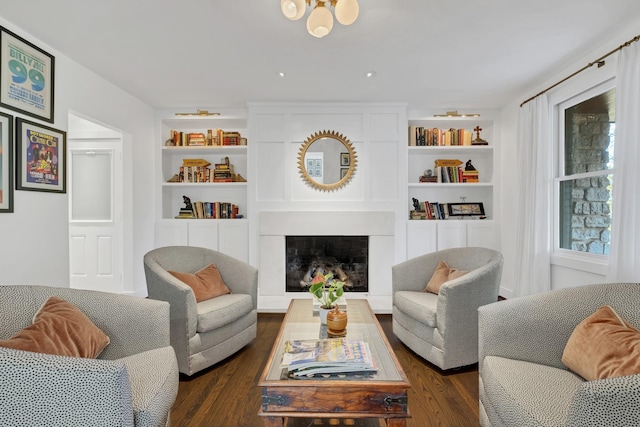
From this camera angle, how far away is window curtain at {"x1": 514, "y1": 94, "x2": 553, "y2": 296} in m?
3.54

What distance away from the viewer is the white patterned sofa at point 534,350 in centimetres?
134

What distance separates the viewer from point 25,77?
2719 mm

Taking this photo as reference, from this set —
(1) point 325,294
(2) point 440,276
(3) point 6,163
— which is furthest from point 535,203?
(3) point 6,163

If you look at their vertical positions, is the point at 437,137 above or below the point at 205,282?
above

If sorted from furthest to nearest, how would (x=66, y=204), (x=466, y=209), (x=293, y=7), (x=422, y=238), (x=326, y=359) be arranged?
1. (x=466, y=209)
2. (x=422, y=238)
3. (x=66, y=204)
4. (x=293, y=7)
5. (x=326, y=359)

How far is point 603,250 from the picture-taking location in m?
2.98

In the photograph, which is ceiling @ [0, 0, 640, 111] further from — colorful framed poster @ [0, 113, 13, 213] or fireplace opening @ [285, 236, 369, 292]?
fireplace opening @ [285, 236, 369, 292]

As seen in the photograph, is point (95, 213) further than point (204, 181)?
No

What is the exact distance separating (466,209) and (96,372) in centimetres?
463

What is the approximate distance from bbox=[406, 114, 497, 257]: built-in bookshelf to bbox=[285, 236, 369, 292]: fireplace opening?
651mm

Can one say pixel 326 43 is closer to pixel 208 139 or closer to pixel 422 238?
pixel 208 139

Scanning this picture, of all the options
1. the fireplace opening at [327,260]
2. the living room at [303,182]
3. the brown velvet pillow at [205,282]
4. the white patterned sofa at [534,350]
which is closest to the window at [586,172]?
the living room at [303,182]

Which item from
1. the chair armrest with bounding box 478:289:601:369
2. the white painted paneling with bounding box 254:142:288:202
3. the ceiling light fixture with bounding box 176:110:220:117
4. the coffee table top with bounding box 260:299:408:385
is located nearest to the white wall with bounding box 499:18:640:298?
the chair armrest with bounding box 478:289:601:369

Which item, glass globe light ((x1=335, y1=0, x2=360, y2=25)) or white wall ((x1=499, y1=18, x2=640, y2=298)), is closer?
glass globe light ((x1=335, y1=0, x2=360, y2=25))
